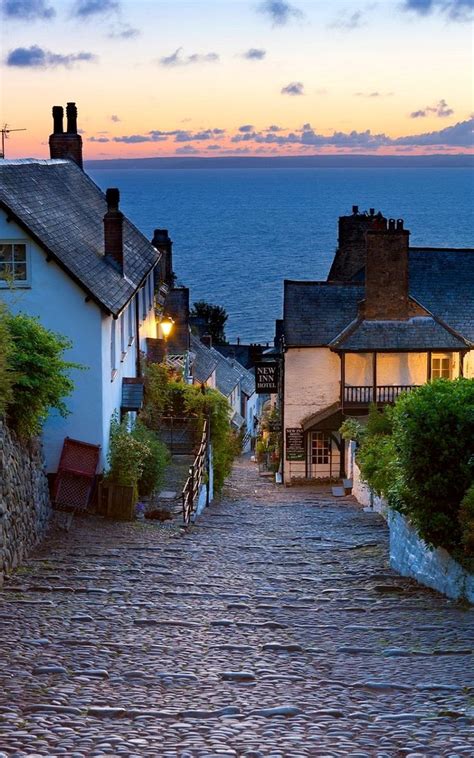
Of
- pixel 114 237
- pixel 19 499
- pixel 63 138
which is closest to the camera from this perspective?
pixel 19 499

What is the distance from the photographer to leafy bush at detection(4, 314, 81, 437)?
18094mm

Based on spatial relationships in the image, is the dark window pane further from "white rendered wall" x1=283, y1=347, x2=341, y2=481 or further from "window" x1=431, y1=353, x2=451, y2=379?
"window" x1=431, y1=353, x2=451, y2=379

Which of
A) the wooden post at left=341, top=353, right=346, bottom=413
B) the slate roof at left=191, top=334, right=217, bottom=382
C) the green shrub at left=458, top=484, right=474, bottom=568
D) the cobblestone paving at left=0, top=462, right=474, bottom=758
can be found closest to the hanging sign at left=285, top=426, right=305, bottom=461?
the wooden post at left=341, top=353, right=346, bottom=413

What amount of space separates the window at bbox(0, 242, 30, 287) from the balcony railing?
1680cm

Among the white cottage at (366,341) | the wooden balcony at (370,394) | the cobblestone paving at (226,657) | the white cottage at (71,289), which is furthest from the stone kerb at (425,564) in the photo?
the white cottage at (366,341)

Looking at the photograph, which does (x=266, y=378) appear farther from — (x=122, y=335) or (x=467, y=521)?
(x=467, y=521)

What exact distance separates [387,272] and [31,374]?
2041 cm

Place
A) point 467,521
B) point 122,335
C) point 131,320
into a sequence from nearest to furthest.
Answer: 1. point 467,521
2. point 122,335
3. point 131,320

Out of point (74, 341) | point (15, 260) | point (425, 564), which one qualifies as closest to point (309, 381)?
point (74, 341)

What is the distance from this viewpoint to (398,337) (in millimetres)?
36844

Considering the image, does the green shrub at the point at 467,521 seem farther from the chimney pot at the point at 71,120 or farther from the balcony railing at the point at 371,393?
the chimney pot at the point at 71,120

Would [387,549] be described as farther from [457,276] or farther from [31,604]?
[457,276]

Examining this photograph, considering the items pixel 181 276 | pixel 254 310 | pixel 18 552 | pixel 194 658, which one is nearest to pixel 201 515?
pixel 18 552

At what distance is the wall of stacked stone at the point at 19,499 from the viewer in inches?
622
